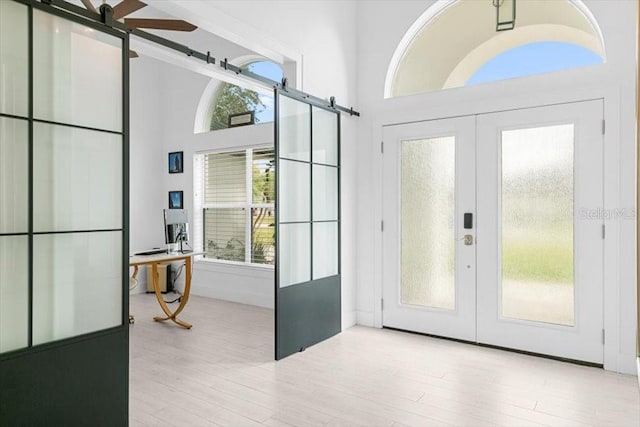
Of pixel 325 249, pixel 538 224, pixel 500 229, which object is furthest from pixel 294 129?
pixel 538 224

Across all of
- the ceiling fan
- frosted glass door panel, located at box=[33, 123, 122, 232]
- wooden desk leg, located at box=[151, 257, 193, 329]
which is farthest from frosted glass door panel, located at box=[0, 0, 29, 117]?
wooden desk leg, located at box=[151, 257, 193, 329]

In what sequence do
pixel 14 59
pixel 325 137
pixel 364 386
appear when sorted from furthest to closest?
pixel 325 137
pixel 364 386
pixel 14 59

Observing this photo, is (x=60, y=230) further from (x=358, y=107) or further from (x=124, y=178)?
(x=358, y=107)

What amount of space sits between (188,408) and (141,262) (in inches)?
72.5

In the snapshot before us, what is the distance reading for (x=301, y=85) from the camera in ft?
12.7

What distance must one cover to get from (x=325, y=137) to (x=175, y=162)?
3393 millimetres

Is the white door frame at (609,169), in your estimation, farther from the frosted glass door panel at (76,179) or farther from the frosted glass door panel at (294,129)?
the frosted glass door panel at (76,179)

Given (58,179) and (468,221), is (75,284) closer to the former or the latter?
(58,179)

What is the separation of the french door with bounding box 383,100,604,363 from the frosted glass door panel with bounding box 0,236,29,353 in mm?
3272

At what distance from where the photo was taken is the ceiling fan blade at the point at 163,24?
3.21 m

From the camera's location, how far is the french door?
342 cm

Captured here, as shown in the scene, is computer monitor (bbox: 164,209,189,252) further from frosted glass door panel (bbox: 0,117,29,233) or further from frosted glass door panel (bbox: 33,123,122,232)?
frosted glass door panel (bbox: 0,117,29,233)

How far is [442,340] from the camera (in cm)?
407

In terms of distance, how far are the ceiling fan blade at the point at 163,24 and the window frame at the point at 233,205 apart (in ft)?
7.52
